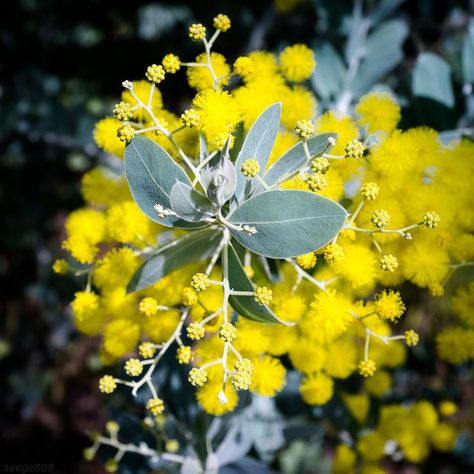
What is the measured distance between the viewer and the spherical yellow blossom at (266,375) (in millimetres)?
1398

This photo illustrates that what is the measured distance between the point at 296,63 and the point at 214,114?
15.9 inches

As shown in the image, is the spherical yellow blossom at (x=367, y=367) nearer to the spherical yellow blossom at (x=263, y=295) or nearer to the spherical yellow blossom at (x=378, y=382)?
the spherical yellow blossom at (x=263, y=295)

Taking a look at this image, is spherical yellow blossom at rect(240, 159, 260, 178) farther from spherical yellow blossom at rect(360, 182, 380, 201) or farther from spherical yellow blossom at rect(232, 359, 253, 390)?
spherical yellow blossom at rect(232, 359, 253, 390)

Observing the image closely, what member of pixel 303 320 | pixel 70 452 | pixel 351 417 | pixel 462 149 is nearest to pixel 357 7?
pixel 462 149

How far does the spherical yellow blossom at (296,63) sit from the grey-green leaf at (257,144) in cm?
31

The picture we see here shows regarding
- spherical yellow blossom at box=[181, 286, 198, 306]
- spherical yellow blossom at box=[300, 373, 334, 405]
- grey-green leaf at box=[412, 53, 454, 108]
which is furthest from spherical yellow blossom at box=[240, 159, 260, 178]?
grey-green leaf at box=[412, 53, 454, 108]

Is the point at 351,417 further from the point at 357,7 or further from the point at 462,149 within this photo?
the point at 357,7

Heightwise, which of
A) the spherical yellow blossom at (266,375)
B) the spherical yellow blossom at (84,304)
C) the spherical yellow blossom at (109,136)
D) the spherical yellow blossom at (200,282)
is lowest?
the spherical yellow blossom at (266,375)

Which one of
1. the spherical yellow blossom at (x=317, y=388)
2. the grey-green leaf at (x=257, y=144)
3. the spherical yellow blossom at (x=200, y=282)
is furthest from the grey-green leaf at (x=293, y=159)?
the spherical yellow blossom at (x=317, y=388)

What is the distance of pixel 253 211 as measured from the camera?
3.60 ft

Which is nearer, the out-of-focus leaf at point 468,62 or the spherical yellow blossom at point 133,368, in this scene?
the spherical yellow blossom at point 133,368

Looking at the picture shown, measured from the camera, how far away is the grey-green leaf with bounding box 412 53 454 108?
185cm

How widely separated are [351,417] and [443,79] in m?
1.23

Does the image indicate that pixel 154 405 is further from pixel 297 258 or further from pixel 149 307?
pixel 297 258
